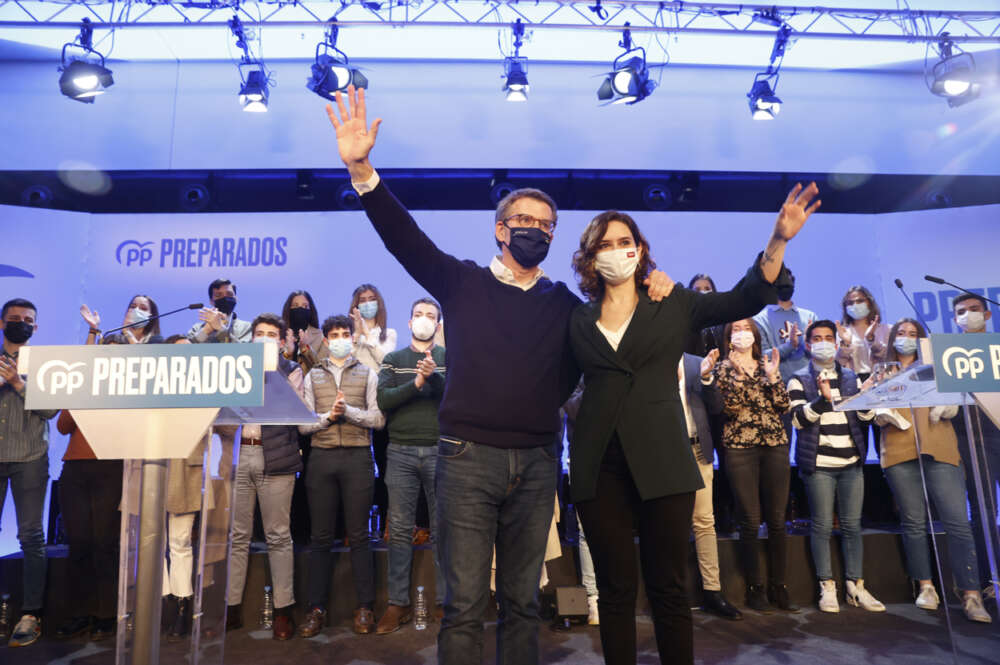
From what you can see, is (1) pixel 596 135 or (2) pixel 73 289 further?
(1) pixel 596 135

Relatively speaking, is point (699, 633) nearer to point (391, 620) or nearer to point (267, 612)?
point (391, 620)

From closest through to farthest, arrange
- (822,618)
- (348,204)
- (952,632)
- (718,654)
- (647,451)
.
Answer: (647,451)
(952,632)
(718,654)
(822,618)
(348,204)

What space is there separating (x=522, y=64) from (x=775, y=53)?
2.52 m

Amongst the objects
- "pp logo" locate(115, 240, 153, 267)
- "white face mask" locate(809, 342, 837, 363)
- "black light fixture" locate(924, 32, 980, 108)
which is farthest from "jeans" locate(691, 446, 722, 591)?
"pp logo" locate(115, 240, 153, 267)

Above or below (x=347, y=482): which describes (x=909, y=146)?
above

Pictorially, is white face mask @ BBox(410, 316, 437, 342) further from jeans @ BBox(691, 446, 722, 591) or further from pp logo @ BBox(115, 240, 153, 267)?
pp logo @ BBox(115, 240, 153, 267)

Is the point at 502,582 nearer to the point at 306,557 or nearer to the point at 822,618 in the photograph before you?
the point at 306,557

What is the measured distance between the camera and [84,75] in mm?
6355

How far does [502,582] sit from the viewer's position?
6.68ft

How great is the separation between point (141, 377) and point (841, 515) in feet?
13.5

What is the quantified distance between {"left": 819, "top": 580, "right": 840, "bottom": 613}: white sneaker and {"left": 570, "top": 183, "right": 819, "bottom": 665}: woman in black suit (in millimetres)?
2630

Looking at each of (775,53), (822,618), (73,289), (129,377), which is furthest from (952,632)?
(73,289)

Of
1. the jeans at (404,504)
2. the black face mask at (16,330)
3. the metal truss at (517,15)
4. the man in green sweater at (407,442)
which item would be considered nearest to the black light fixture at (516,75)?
the metal truss at (517,15)

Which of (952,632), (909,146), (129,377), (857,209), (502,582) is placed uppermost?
(909,146)
